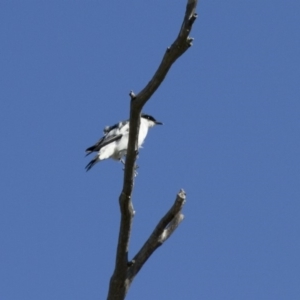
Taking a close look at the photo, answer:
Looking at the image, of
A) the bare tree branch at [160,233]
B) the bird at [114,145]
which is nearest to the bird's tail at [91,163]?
the bird at [114,145]

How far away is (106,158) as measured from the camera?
50.8 feet

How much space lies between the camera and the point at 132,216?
6066 mm

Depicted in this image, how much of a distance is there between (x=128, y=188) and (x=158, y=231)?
1.19ft

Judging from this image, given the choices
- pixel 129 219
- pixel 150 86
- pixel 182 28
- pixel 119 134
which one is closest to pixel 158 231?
pixel 129 219

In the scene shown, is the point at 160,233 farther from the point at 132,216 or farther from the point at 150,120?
the point at 150,120

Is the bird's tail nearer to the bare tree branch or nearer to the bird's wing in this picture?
the bird's wing

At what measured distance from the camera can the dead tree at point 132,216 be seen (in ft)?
18.4

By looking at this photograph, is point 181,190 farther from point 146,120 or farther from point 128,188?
point 146,120

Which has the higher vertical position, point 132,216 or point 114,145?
point 114,145

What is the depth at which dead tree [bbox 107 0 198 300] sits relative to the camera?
562cm

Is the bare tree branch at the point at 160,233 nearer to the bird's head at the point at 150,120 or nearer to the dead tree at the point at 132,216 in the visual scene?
the dead tree at the point at 132,216

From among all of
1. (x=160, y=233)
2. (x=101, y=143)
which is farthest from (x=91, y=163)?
(x=160, y=233)

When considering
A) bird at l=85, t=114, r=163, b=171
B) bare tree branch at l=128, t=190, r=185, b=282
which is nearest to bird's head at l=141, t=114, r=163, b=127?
bird at l=85, t=114, r=163, b=171

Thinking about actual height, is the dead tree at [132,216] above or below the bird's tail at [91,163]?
below
